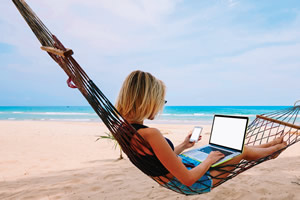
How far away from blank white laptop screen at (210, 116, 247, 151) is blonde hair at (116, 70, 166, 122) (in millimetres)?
671

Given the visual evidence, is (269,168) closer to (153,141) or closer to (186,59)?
(153,141)

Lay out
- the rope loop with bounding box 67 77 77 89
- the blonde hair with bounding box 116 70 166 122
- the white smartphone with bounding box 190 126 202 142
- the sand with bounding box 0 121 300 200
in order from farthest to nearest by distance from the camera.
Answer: the sand with bounding box 0 121 300 200 → the white smartphone with bounding box 190 126 202 142 → the rope loop with bounding box 67 77 77 89 → the blonde hair with bounding box 116 70 166 122

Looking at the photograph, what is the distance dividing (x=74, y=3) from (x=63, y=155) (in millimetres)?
3340

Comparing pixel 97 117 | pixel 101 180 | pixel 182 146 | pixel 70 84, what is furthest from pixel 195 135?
pixel 97 117

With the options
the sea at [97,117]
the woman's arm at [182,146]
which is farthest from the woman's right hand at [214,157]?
the sea at [97,117]

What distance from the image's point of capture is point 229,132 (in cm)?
156

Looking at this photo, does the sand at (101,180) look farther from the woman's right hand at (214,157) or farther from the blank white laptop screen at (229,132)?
the woman's right hand at (214,157)

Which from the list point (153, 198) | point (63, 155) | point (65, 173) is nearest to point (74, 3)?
point (63, 155)

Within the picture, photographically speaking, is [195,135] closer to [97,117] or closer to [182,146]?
[182,146]

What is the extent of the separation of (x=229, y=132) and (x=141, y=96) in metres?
0.82

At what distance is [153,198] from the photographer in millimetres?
1980

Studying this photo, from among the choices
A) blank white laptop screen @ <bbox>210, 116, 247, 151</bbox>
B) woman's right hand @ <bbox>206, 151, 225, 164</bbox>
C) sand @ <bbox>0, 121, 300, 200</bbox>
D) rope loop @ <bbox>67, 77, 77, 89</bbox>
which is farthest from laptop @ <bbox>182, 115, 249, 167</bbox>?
rope loop @ <bbox>67, 77, 77, 89</bbox>

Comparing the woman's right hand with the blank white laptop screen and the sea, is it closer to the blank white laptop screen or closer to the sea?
the blank white laptop screen

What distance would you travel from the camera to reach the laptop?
1432 mm
